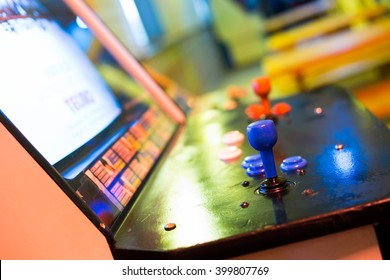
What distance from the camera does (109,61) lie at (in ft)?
4.65

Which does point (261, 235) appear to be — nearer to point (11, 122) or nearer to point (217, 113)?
point (11, 122)

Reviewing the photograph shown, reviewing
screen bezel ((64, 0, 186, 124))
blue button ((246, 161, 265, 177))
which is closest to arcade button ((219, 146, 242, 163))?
blue button ((246, 161, 265, 177))

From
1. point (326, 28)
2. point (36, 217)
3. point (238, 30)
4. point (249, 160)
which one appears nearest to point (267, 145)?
point (249, 160)

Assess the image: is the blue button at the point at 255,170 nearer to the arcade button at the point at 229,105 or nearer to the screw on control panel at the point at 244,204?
the screw on control panel at the point at 244,204

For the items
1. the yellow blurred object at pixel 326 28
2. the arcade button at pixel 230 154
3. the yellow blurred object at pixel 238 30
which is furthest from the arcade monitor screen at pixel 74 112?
the yellow blurred object at pixel 238 30

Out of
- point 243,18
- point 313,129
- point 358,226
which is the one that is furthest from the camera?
point 243,18

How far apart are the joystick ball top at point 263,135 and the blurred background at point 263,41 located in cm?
117

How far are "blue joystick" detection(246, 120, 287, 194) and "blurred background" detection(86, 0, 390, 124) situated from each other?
1.15 meters

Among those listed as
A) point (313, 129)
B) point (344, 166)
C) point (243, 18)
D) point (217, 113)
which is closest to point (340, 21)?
point (243, 18)

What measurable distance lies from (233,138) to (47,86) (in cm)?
44

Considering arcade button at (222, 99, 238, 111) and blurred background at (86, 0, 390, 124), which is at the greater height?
arcade button at (222, 99, 238, 111)

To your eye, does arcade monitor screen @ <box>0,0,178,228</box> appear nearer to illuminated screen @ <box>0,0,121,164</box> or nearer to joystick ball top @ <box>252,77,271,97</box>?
illuminated screen @ <box>0,0,121,164</box>

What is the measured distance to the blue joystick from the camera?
74 cm
